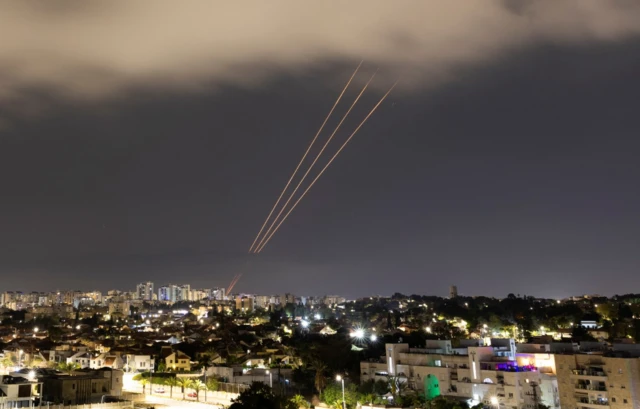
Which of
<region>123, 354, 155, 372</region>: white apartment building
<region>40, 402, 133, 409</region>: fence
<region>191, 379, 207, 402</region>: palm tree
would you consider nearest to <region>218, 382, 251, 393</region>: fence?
<region>191, 379, 207, 402</region>: palm tree

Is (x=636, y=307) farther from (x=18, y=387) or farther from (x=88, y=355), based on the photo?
(x=18, y=387)

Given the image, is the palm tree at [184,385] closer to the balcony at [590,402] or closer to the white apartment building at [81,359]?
the white apartment building at [81,359]

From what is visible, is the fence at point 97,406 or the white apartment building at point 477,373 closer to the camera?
the fence at point 97,406

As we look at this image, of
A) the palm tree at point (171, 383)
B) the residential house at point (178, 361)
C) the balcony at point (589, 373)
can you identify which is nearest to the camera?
the balcony at point (589, 373)

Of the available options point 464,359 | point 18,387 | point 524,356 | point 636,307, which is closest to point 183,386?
point 18,387

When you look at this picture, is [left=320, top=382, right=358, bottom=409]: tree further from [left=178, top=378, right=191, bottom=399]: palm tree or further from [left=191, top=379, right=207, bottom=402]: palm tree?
[left=178, top=378, right=191, bottom=399]: palm tree


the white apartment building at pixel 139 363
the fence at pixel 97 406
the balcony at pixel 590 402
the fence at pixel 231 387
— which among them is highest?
the white apartment building at pixel 139 363

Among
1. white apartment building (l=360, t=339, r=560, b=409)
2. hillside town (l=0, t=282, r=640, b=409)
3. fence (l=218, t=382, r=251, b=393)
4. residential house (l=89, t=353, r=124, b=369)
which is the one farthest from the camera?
residential house (l=89, t=353, r=124, b=369)

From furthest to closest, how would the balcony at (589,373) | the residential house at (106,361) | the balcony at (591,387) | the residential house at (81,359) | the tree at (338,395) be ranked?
1. the residential house at (81,359)
2. the residential house at (106,361)
3. the tree at (338,395)
4. the balcony at (589,373)
5. the balcony at (591,387)

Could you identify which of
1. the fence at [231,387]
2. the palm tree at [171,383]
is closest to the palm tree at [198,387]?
the fence at [231,387]

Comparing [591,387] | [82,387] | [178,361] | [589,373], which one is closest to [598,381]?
[591,387]

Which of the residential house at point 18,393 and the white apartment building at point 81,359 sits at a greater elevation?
the white apartment building at point 81,359
